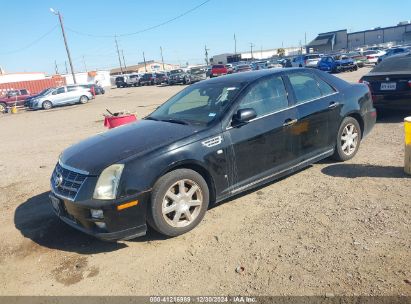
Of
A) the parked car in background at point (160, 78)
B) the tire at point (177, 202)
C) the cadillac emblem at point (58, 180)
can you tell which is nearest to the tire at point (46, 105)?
the parked car in background at point (160, 78)

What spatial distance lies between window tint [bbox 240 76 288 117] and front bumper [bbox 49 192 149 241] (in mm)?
1757

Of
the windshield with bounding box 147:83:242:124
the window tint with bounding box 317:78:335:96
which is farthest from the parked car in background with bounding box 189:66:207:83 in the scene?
the windshield with bounding box 147:83:242:124

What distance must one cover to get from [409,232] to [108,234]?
9.42ft

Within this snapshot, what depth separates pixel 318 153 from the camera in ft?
17.1

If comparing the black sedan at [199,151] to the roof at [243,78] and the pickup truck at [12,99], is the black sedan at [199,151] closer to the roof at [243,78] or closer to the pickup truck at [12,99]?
the roof at [243,78]

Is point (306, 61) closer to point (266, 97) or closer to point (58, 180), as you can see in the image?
point (266, 97)

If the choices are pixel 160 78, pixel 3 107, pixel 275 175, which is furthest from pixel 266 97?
pixel 160 78

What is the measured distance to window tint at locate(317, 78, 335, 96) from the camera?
5.36 m

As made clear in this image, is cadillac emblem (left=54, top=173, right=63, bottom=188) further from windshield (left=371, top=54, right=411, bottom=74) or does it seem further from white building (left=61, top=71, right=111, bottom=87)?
white building (left=61, top=71, right=111, bottom=87)

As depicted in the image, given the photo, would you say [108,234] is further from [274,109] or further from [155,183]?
[274,109]

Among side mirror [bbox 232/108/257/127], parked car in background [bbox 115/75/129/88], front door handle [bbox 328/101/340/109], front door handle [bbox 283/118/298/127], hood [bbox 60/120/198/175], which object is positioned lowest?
parked car in background [bbox 115/75/129/88]

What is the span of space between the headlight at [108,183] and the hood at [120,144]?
7 cm

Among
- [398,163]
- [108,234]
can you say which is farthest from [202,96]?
[398,163]

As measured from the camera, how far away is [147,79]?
47.4 m
